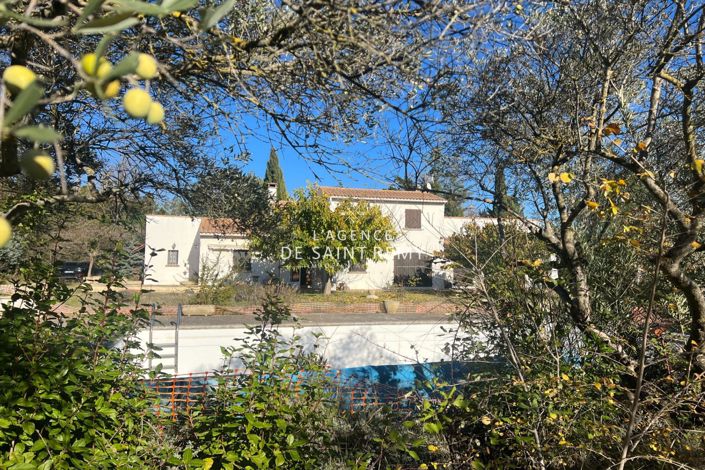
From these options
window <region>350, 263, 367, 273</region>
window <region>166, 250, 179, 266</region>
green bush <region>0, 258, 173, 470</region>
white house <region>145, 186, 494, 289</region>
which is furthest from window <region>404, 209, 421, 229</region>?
green bush <region>0, 258, 173, 470</region>

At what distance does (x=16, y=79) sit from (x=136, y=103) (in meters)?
0.15

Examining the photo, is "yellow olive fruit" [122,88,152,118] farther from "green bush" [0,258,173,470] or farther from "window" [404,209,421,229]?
"window" [404,209,421,229]

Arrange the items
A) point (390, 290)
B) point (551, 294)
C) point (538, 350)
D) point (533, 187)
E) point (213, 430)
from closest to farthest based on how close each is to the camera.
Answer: point (213, 430)
point (538, 350)
point (551, 294)
point (533, 187)
point (390, 290)

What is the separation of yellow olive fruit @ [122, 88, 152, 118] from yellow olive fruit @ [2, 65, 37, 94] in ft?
0.39

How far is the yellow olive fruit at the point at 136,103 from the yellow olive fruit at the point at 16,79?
12 cm

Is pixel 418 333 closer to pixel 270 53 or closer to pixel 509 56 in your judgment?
pixel 509 56

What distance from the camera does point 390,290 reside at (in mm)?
23609

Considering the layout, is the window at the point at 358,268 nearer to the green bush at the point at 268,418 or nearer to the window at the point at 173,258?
the window at the point at 173,258

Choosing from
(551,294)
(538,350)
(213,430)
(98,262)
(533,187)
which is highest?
(533,187)

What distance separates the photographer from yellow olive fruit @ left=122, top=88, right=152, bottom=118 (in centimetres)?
59

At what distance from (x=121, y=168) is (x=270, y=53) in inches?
88.3

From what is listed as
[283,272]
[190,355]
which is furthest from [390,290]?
[190,355]

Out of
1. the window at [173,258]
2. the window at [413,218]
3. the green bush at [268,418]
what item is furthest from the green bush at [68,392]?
the window at [173,258]

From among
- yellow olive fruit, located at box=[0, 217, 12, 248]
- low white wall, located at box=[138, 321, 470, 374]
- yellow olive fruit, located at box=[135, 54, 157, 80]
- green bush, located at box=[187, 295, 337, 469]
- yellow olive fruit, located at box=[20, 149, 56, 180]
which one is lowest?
low white wall, located at box=[138, 321, 470, 374]
